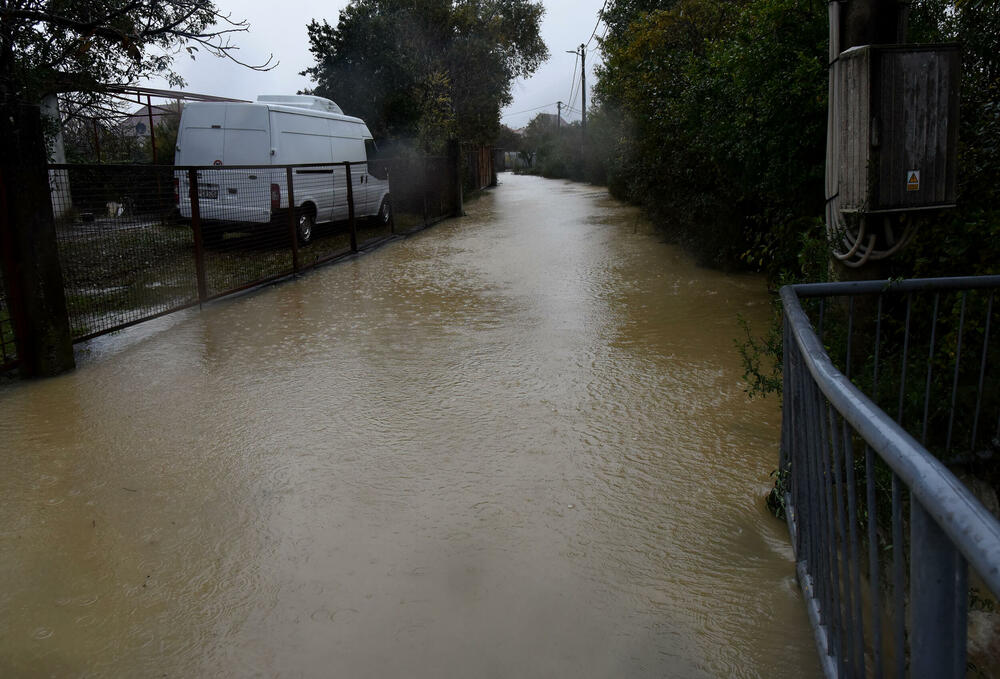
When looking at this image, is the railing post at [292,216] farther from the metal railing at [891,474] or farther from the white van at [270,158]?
the metal railing at [891,474]

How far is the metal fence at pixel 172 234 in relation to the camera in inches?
277

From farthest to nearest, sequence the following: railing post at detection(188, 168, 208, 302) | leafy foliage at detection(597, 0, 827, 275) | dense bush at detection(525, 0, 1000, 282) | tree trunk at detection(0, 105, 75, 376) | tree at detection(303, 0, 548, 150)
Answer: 1. tree at detection(303, 0, 548, 150)
2. railing post at detection(188, 168, 208, 302)
3. leafy foliage at detection(597, 0, 827, 275)
4. tree trunk at detection(0, 105, 75, 376)
5. dense bush at detection(525, 0, 1000, 282)

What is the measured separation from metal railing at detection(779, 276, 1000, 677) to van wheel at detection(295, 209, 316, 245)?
32.2ft

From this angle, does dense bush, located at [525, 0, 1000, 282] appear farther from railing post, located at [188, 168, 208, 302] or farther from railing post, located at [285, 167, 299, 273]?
railing post, located at [188, 168, 208, 302]

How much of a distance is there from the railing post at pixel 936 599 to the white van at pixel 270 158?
30.4 ft

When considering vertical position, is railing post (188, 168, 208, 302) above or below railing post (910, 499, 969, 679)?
above

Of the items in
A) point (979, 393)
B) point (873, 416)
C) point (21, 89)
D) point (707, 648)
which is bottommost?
point (707, 648)

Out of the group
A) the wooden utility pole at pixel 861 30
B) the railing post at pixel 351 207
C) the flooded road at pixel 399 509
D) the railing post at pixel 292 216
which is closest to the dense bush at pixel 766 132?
the wooden utility pole at pixel 861 30

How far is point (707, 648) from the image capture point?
2789mm

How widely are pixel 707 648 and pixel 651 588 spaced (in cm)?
40

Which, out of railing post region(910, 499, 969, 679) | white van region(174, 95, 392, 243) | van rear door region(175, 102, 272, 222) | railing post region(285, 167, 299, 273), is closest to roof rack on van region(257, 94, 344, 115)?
white van region(174, 95, 392, 243)

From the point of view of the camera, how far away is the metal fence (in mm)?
7035

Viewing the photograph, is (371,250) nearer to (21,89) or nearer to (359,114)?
(21,89)

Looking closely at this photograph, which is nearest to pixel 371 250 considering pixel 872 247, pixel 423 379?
pixel 423 379
